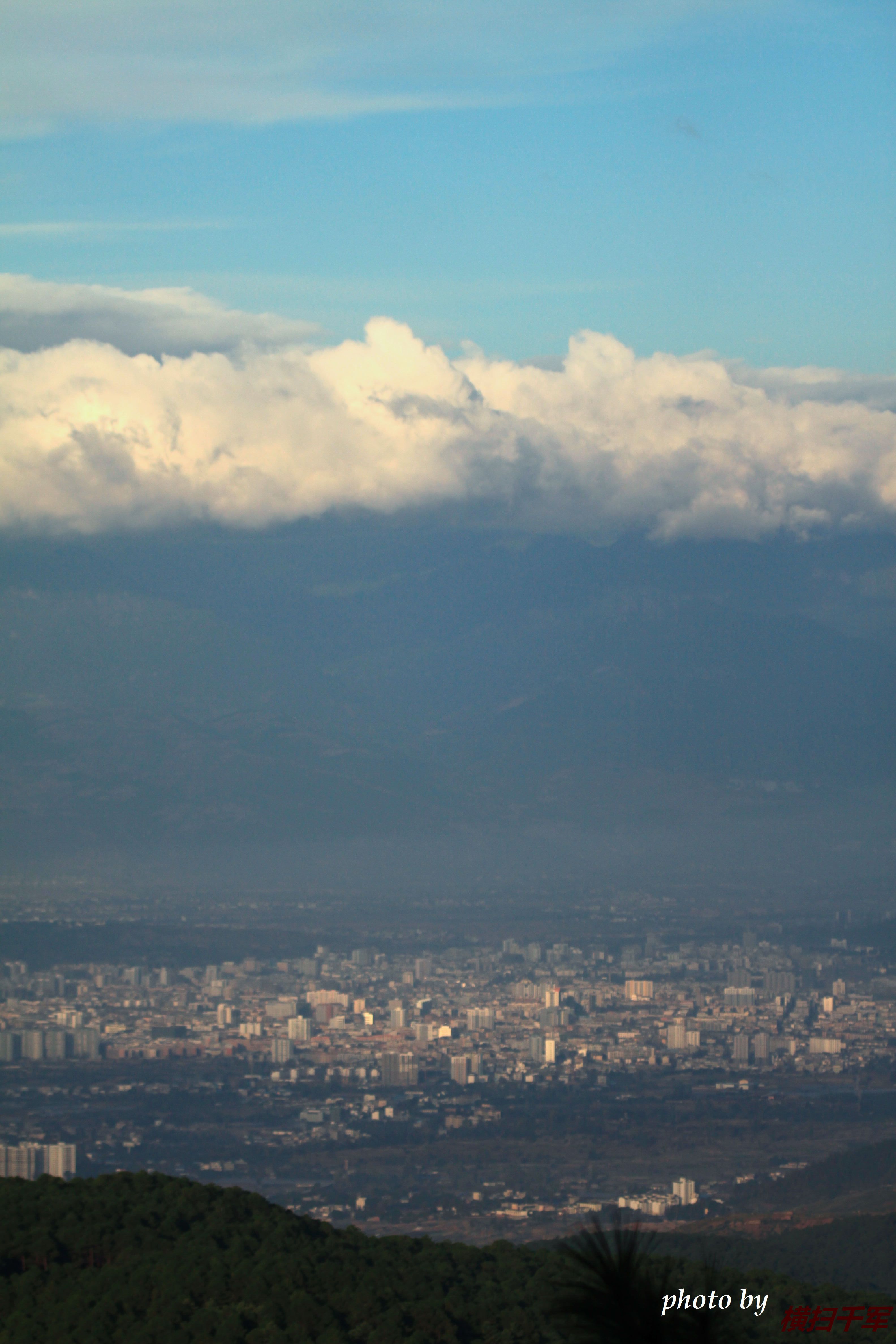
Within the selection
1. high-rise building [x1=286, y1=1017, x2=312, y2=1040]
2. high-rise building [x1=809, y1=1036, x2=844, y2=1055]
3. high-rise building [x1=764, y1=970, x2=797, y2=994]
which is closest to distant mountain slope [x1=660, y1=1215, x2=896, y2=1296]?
high-rise building [x1=809, y1=1036, x2=844, y2=1055]

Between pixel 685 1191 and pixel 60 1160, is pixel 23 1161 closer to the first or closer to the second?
pixel 60 1160

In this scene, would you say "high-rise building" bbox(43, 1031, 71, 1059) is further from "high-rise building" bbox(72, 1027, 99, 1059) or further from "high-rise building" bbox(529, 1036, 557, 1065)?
"high-rise building" bbox(529, 1036, 557, 1065)

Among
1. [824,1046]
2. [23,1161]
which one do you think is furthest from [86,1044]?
[824,1046]

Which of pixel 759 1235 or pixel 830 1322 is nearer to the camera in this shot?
pixel 830 1322

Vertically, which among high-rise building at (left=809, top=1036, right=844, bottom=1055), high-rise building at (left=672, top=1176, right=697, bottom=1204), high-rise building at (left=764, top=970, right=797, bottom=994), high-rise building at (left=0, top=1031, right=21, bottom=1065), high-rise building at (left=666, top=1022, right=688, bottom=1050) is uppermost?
high-rise building at (left=764, top=970, right=797, bottom=994)

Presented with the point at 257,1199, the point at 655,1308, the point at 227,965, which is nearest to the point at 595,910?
the point at 227,965

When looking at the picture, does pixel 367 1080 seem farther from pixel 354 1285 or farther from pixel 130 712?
pixel 130 712
